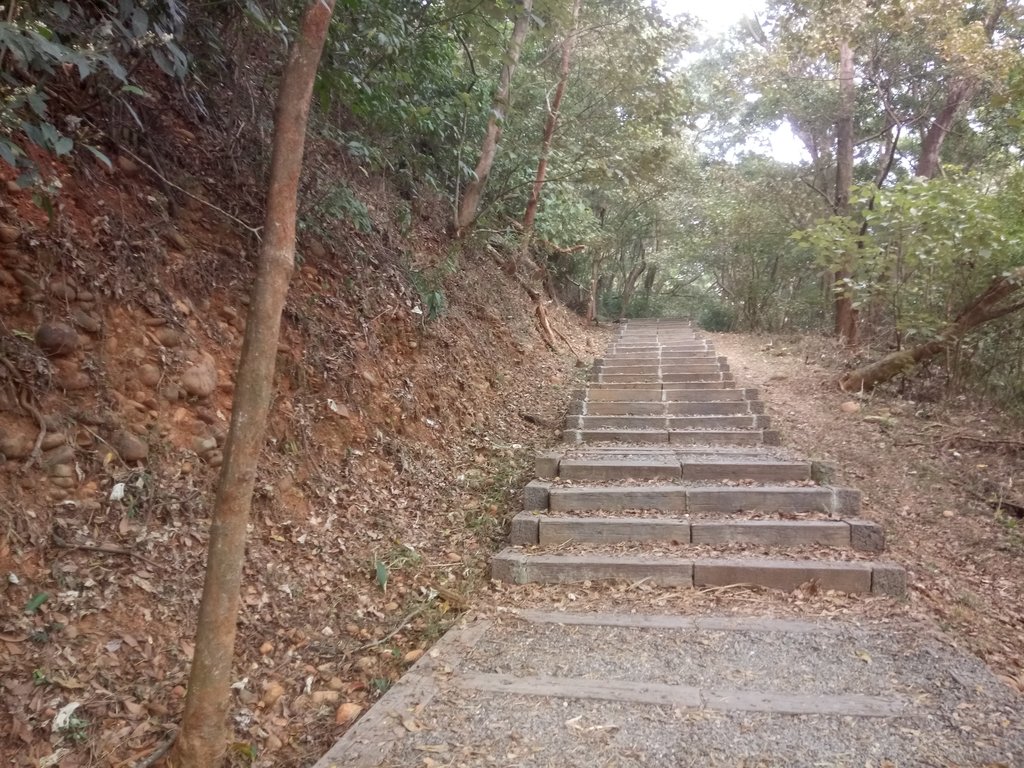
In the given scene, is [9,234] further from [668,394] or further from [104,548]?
[668,394]

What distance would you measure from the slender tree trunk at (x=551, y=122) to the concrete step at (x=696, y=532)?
516 cm

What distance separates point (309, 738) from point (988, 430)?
6286mm

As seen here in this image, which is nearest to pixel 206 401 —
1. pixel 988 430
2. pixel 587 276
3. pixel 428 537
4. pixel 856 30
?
pixel 428 537

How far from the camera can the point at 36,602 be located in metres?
2.34

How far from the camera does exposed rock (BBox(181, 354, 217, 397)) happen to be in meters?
3.35

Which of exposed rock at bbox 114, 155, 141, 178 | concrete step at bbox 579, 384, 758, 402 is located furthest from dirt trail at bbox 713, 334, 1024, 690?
exposed rock at bbox 114, 155, 141, 178

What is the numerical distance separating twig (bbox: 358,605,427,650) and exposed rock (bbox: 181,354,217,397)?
1587 mm

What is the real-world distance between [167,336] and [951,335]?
683cm

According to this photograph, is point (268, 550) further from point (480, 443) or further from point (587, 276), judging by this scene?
point (587, 276)

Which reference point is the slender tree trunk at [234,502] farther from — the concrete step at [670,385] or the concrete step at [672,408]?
the concrete step at [670,385]

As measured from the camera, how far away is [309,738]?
257 centimetres

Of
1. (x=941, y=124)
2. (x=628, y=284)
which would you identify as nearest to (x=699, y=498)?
(x=941, y=124)

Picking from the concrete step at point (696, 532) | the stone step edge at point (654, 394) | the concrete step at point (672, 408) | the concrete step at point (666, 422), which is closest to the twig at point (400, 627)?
the concrete step at point (696, 532)

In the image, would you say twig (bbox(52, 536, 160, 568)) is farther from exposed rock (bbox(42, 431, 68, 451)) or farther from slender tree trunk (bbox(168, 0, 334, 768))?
slender tree trunk (bbox(168, 0, 334, 768))
